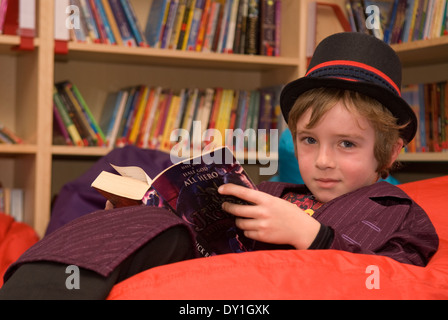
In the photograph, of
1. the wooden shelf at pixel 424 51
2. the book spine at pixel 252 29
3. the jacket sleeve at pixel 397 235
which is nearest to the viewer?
the jacket sleeve at pixel 397 235

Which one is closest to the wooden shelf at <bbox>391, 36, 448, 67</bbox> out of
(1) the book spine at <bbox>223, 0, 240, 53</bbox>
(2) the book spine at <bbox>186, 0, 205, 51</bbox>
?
(1) the book spine at <bbox>223, 0, 240, 53</bbox>

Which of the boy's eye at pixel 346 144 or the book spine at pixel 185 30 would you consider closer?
the boy's eye at pixel 346 144

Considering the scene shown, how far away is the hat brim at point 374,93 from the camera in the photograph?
40.8 inches

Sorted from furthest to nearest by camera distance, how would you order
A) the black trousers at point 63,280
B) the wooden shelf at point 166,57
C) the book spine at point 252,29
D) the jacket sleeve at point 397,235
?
the book spine at point 252,29 → the wooden shelf at point 166,57 → the jacket sleeve at point 397,235 → the black trousers at point 63,280

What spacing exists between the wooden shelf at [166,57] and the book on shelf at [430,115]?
50cm

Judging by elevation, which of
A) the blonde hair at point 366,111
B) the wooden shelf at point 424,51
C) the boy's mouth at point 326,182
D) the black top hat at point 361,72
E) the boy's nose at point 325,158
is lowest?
the boy's mouth at point 326,182

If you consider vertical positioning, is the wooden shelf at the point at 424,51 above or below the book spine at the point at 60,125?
above

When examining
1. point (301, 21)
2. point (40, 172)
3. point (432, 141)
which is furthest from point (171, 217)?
point (301, 21)

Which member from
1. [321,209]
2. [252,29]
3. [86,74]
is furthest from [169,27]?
[321,209]

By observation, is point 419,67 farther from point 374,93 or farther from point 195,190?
point 195,190

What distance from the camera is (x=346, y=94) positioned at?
42.1 inches

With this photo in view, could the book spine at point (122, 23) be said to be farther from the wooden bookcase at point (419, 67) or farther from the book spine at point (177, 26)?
the wooden bookcase at point (419, 67)

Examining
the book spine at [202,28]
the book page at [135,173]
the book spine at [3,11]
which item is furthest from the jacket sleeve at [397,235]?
the book spine at [3,11]

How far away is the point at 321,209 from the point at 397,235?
15cm
